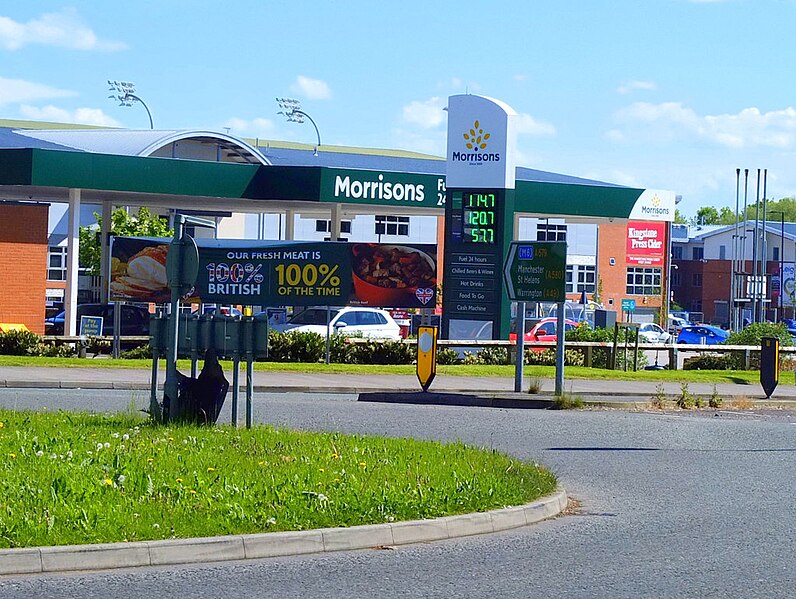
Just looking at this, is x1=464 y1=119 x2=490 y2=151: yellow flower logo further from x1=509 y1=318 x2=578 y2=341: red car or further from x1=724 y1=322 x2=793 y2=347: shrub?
x1=724 y1=322 x2=793 y2=347: shrub

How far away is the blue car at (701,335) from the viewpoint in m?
59.7

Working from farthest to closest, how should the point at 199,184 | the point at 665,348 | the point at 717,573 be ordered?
the point at 199,184
the point at 665,348
the point at 717,573

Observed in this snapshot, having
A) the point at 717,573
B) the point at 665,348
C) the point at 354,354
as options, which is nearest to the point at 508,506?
the point at 717,573

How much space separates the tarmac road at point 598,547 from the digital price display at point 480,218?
1797cm

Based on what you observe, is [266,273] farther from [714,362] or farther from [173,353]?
[173,353]

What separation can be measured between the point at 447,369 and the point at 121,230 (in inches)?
1231

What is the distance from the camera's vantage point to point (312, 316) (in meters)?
39.0

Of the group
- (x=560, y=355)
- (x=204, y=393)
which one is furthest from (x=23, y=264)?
(x=204, y=393)

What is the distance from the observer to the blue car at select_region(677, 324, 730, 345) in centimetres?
5972

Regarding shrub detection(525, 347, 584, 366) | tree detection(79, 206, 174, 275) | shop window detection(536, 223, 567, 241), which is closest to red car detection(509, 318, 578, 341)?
shrub detection(525, 347, 584, 366)

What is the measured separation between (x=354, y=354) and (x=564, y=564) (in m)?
24.0

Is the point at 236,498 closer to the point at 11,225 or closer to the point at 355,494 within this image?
the point at 355,494

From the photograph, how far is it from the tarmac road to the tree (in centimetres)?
4193

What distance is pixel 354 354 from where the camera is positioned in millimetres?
32781
